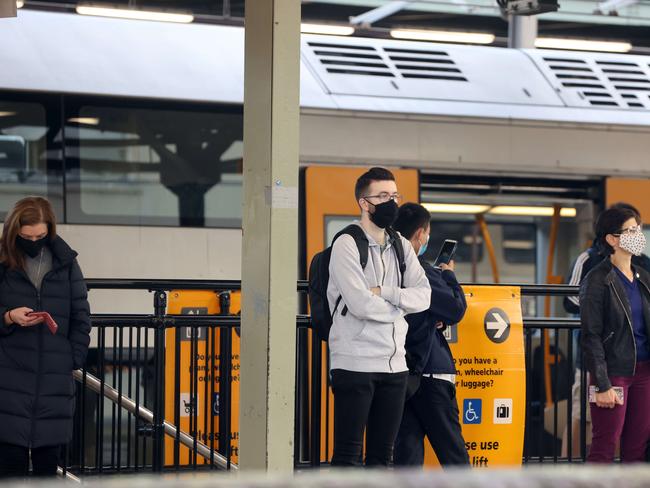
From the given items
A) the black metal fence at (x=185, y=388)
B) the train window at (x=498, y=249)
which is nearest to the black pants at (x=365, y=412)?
the black metal fence at (x=185, y=388)

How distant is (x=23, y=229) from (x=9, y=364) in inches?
23.5

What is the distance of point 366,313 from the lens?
16.0 ft

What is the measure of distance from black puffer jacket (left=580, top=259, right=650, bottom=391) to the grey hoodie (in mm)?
1089

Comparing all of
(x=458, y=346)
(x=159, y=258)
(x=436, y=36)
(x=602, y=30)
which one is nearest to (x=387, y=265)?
(x=458, y=346)

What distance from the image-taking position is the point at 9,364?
4.93m

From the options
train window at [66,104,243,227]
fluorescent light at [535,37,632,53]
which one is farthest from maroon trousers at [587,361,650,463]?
fluorescent light at [535,37,632,53]

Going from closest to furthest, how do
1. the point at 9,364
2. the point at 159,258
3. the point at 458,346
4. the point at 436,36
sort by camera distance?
the point at 9,364 → the point at 458,346 → the point at 159,258 → the point at 436,36

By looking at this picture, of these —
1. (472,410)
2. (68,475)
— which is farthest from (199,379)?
(472,410)

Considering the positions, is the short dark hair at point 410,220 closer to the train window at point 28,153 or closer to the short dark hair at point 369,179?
the short dark hair at point 369,179

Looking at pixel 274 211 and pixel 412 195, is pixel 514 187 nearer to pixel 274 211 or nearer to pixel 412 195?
pixel 412 195

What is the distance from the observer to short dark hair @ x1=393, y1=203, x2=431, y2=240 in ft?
18.3

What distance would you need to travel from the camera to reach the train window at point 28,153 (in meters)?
8.40

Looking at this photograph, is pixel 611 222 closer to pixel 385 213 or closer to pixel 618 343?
pixel 618 343

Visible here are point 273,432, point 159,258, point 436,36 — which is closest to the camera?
point 273,432
